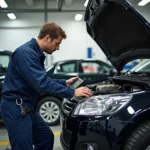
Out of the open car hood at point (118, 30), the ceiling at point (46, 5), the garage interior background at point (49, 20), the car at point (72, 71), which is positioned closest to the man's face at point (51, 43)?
the open car hood at point (118, 30)

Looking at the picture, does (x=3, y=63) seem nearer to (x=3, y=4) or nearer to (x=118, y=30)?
(x=118, y=30)

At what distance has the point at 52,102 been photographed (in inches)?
231

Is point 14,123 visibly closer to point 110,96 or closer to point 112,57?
point 110,96

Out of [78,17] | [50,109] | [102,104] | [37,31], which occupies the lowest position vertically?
[50,109]

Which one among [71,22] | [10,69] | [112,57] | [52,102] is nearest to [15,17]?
[71,22]

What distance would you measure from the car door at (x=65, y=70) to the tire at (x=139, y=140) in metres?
3.94

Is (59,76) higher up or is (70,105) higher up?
(59,76)

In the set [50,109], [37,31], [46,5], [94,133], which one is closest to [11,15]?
[37,31]

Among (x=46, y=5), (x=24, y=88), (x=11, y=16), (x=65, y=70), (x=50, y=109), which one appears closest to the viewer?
(x=24, y=88)

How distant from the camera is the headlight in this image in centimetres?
246

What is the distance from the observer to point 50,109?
5844mm

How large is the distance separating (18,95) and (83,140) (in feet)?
2.27

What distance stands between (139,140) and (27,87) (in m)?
1.07

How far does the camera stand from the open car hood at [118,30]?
3.00m
